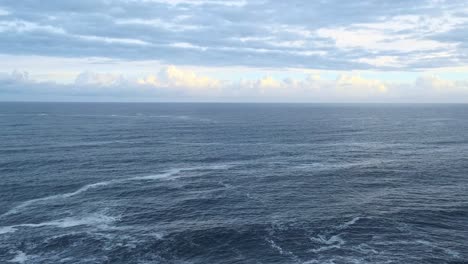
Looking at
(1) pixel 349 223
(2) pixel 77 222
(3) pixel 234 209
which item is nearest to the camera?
(1) pixel 349 223

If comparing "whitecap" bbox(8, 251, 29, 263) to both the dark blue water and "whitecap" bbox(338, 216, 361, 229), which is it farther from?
"whitecap" bbox(338, 216, 361, 229)

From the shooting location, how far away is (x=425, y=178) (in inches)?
5344

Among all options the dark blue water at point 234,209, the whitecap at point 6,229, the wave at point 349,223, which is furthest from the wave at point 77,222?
Result: the wave at point 349,223

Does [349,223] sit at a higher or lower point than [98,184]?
lower

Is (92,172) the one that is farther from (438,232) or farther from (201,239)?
(438,232)

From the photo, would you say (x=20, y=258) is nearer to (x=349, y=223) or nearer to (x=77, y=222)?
(x=77, y=222)

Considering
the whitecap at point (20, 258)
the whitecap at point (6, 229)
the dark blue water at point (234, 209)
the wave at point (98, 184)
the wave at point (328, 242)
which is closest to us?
the whitecap at point (20, 258)

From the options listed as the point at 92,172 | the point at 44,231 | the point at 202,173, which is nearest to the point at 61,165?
the point at 92,172

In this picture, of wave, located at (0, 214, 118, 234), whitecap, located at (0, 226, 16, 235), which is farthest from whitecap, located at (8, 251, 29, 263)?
wave, located at (0, 214, 118, 234)

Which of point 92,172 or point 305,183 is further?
point 92,172

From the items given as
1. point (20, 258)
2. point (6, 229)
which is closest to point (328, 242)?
point (20, 258)

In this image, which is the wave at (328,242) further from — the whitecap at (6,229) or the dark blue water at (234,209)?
the whitecap at (6,229)

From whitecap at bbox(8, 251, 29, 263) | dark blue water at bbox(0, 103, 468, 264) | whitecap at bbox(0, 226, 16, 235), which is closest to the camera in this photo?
whitecap at bbox(8, 251, 29, 263)

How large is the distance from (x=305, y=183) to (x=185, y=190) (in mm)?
39200
